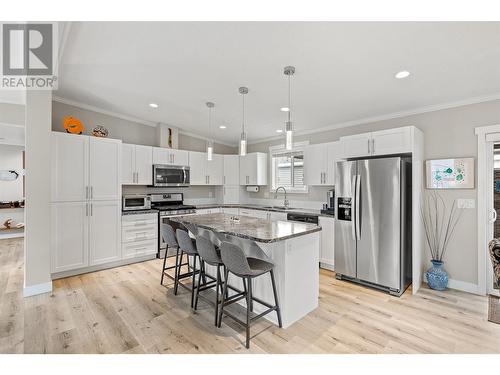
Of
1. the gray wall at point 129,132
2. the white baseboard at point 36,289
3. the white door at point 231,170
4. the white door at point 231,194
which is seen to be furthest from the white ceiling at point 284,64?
the white baseboard at point 36,289

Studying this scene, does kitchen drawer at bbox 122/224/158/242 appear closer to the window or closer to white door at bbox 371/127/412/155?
the window

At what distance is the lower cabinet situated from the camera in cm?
354

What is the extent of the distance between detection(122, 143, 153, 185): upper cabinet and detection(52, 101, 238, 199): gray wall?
402mm

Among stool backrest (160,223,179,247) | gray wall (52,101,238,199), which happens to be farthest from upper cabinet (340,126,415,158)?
gray wall (52,101,238,199)

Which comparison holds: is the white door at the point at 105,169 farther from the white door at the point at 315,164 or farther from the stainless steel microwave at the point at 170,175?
the white door at the point at 315,164

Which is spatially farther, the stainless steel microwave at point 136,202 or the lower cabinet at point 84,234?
the stainless steel microwave at point 136,202

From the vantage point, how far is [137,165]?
453 cm

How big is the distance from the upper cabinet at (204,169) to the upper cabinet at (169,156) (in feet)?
0.48

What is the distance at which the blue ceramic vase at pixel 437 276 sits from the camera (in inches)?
124

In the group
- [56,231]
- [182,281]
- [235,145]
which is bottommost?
[182,281]

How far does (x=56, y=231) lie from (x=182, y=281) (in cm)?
200
